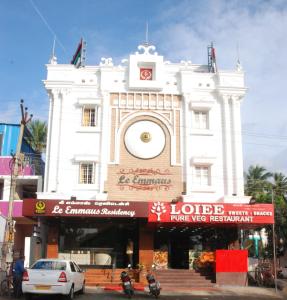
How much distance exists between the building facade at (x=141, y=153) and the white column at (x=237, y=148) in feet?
0.19

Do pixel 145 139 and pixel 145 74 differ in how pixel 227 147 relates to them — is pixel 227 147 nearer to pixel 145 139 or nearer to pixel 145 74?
pixel 145 139

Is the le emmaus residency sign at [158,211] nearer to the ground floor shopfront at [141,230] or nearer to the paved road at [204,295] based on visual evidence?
the ground floor shopfront at [141,230]

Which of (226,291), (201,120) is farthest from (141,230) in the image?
(201,120)

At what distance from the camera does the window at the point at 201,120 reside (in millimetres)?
26656

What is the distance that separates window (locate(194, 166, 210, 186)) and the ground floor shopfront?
240 cm

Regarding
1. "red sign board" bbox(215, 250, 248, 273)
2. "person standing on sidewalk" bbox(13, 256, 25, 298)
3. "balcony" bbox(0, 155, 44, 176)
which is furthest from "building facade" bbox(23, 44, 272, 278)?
"person standing on sidewalk" bbox(13, 256, 25, 298)

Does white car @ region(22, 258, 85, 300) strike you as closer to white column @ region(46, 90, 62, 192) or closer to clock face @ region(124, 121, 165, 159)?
white column @ region(46, 90, 62, 192)

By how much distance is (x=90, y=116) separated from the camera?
26.5m

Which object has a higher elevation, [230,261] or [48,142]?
[48,142]

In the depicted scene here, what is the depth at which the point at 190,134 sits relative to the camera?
2608cm

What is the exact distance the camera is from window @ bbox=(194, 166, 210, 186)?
25.6m

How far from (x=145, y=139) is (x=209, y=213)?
5.68 meters

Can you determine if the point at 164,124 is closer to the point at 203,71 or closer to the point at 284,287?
the point at 203,71

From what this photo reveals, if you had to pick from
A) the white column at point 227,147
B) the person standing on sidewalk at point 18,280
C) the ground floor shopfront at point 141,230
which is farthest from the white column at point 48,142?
the white column at point 227,147
